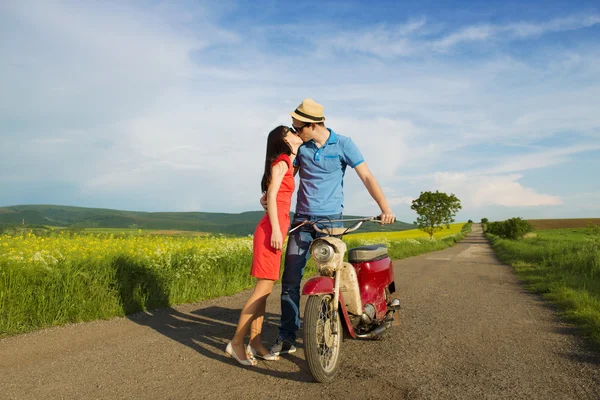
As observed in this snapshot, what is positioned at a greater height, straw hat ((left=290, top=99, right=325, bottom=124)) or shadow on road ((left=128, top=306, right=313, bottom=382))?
straw hat ((left=290, top=99, right=325, bottom=124))

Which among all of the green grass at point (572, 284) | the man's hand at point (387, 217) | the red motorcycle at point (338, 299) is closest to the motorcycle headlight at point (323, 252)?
the red motorcycle at point (338, 299)

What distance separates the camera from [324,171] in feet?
14.2

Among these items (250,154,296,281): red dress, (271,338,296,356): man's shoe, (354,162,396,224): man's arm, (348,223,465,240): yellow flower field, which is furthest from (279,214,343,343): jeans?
Answer: (348,223,465,240): yellow flower field

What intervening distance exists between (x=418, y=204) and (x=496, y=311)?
181 ft

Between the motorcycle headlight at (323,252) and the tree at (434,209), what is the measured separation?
5792 cm

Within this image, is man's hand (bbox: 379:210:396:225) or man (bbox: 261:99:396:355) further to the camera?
man (bbox: 261:99:396:355)

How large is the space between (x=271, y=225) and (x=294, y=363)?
1295 mm

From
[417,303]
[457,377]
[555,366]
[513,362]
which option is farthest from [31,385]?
[417,303]

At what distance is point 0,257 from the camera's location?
6.02 m

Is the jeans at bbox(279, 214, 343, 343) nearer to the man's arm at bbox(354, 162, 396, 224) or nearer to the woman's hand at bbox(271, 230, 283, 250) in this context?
the woman's hand at bbox(271, 230, 283, 250)

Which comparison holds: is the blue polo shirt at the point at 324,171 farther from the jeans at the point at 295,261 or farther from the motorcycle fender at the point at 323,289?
the motorcycle fender at the point at 323,289

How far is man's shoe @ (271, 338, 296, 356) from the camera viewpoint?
4410 mm

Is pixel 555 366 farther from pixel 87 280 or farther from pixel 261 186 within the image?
pixel 87 280

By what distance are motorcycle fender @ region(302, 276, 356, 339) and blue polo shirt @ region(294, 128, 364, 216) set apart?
2.23ft
